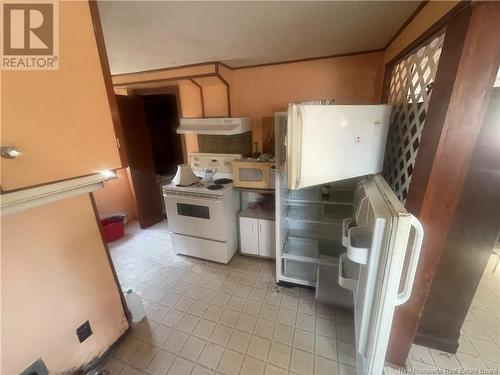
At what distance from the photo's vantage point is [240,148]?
2.55 metres

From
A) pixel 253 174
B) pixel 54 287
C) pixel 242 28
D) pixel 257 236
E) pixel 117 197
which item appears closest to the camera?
pixel 54 287

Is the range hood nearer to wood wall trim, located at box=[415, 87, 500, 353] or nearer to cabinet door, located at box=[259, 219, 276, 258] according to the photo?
cabinet door, located at box=[259, 219, 276, 258]

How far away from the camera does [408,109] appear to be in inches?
50.7

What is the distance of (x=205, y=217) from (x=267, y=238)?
0.72 m

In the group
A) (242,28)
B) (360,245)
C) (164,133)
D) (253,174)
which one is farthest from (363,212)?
(164,133)

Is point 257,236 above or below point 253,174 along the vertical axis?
below

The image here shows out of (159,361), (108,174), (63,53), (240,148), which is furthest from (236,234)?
(63,53)

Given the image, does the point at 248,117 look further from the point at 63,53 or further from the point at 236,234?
the point at 63,53

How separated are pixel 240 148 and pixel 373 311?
2.03 meters

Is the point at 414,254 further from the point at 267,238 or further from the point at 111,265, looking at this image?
the point at 111,265

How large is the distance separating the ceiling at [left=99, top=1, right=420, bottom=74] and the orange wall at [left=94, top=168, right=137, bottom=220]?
5.68 ft

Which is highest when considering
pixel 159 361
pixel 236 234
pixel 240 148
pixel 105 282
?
pixel 240 148

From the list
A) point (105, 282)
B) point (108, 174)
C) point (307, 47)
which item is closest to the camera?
point (108, 174)

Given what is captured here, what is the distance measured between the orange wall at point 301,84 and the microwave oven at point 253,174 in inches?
20.0
